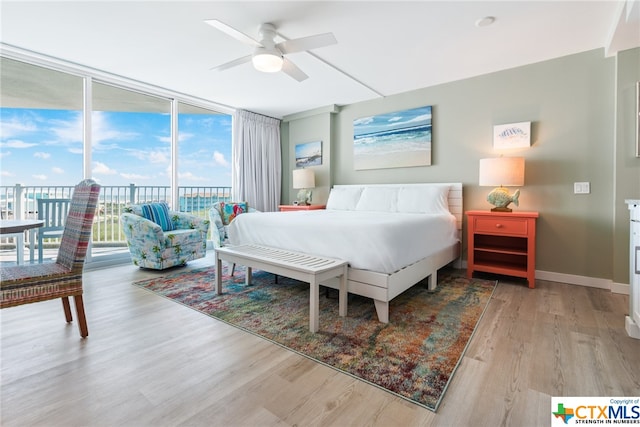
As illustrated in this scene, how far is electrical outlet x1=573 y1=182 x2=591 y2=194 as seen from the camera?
3.10 metres

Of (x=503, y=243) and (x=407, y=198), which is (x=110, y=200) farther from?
(x=503, y=243)

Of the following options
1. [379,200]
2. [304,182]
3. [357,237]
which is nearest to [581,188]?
[379,200]

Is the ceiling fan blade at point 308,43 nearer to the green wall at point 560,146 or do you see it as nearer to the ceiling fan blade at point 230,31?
the ceiling fan blade at point 230,31

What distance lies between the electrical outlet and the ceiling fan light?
3.36m

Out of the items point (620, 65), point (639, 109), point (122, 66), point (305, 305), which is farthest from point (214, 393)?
point (620, 65)

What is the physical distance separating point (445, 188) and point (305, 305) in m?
2.47

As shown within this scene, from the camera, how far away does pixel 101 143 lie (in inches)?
224

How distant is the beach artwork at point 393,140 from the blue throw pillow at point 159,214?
2999 millimetres

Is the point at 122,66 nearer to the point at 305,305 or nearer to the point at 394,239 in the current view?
the point at 305,305

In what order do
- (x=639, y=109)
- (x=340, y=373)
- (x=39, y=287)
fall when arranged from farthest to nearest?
(x=639, y=109)
(x=39, y=287)
(x=340, y=373)

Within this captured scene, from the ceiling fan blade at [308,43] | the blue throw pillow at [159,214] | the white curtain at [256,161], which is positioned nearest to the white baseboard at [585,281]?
the ceiling fan blade at [308,43]

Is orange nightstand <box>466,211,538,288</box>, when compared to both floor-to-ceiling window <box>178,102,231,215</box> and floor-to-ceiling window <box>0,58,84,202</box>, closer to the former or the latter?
floor-to-ceiling window <box>178,102,231,215</box>

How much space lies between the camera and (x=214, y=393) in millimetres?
1385

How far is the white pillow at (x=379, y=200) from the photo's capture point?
400cm
